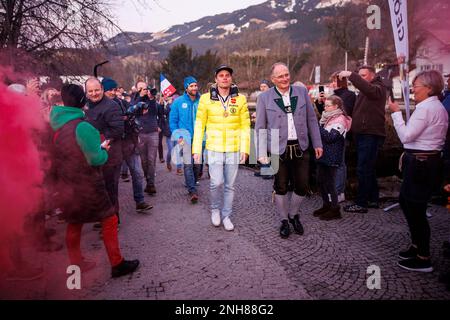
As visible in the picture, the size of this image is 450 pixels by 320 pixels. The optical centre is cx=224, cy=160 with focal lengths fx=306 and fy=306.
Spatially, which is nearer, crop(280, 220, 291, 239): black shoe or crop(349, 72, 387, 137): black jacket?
crop(280, 220, 291, 239): black shoe

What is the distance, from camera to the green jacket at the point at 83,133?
291cm

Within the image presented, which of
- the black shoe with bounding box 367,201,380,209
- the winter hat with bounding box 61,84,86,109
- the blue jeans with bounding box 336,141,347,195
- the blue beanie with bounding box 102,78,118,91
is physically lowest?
the black shoe with bounding box 367,201,380,209

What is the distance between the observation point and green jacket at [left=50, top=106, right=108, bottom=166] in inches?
114

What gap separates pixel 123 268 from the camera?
320cm

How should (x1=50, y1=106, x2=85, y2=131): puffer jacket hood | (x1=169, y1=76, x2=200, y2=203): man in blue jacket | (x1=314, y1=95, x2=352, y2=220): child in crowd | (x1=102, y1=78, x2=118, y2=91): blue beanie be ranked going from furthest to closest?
(x1=169, y1=76, x2=200, y2=203): man in blue jacket, (x1=102, y1=78, x2=118, y2=91): blue beanie, (x1=314, y1=95, x2=352, y2=220): child in crowd, (x1=50, y1=106, x2=85, y2=131): puffer jacket hood

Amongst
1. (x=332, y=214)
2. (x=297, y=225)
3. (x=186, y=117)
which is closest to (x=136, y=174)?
(x=186, y=117)

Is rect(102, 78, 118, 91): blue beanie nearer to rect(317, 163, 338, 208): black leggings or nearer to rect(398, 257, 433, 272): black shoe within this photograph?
rect(317, 163, 338, 208): black leggings

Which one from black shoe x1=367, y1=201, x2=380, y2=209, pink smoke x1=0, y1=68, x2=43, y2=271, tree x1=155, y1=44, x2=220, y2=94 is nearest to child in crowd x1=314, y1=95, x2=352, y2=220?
black shoe x1=367, y1=201, x2=380, y2=209

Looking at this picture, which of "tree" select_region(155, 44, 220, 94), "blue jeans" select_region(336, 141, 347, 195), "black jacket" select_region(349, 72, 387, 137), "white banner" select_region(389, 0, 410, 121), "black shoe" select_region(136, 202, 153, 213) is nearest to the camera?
"white banner" select_region(389, 0, 410, 121)

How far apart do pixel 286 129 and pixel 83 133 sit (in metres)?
2.42
